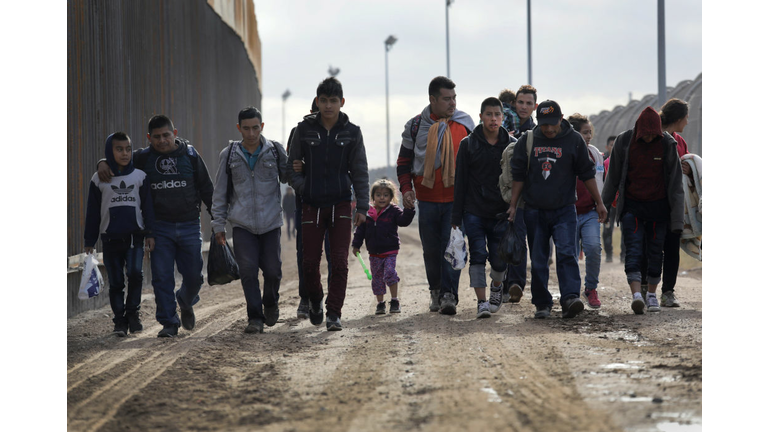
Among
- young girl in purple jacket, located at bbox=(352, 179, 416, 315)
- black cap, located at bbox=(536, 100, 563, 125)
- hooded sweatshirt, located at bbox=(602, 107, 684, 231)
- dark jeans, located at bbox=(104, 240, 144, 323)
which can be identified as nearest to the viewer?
dark jeans, located at bbox=(104, 240, 144, 323)

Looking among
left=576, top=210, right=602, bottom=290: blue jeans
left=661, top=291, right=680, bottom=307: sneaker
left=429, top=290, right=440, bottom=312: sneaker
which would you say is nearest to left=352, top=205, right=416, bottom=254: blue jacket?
left=429, top=290, right=440, bottom=312: sneaker

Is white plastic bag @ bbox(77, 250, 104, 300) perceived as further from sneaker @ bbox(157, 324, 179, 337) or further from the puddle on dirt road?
the puddle on dirt road

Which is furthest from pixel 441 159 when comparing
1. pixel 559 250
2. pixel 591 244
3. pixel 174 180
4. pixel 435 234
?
pixel 174 180

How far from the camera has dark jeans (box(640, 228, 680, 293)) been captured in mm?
8203

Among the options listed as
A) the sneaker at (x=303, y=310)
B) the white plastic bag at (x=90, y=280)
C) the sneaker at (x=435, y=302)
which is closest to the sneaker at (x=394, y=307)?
the sneaker at (x=435, y=302)

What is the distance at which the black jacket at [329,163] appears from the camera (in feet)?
23.5

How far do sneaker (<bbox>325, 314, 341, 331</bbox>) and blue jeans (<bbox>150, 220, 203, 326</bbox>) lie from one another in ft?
3.87

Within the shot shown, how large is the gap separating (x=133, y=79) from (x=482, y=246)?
5.94 m

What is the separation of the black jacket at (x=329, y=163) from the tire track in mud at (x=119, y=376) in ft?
4.90

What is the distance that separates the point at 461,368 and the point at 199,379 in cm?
160

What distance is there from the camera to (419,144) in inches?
329

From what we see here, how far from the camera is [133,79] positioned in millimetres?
11422

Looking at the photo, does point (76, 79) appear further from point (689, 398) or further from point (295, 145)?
point (689, 398)

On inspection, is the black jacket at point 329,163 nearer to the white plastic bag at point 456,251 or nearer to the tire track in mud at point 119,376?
the white plastic bag at point 456,251
